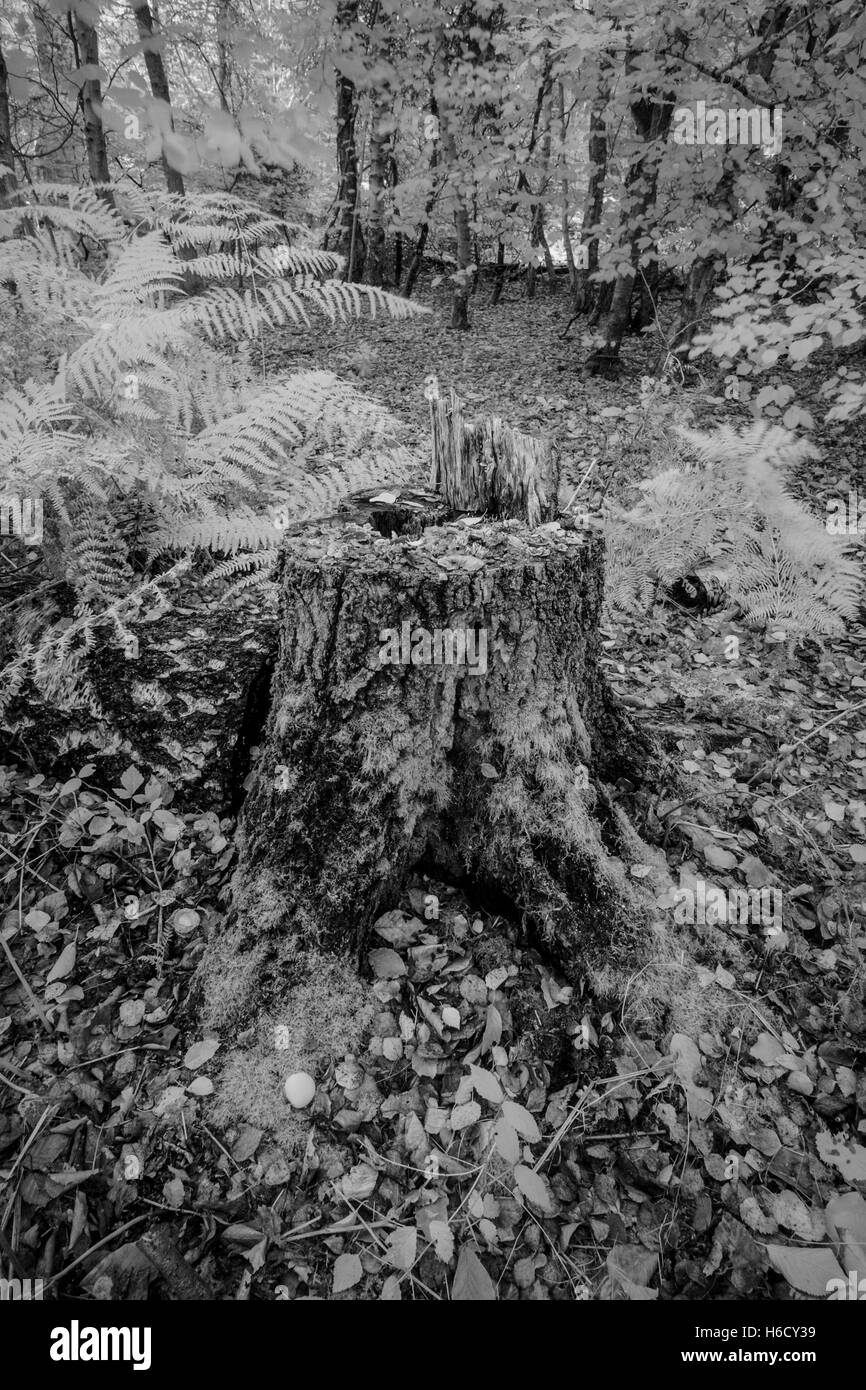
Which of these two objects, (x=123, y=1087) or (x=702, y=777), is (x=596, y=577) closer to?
(x=702, y=777)

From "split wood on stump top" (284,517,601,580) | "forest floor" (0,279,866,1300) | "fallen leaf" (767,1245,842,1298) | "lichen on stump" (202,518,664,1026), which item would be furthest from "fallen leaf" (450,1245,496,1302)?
"split wood on stump top" (284,517,601,580)

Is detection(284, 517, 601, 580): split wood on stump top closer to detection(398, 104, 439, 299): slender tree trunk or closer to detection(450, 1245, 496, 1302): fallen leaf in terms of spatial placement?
detection(450, 1245, 496, 1302): fallen leaf

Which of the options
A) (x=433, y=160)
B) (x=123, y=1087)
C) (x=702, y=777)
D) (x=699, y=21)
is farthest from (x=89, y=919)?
(x=433, y=160)

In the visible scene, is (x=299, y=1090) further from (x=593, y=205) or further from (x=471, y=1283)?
(x=593, y=205)

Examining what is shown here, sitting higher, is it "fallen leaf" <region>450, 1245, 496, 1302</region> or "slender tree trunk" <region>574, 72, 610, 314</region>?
"slender tree trunk" <region>574, 72, 610, 314</region>

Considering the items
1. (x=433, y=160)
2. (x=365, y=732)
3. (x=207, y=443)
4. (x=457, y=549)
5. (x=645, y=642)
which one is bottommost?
(x=365, y=732)

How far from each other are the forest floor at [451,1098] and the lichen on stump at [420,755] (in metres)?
0.18

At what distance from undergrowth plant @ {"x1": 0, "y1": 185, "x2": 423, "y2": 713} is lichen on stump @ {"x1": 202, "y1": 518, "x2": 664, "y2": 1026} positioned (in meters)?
0.80

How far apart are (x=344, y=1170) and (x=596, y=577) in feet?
6.36

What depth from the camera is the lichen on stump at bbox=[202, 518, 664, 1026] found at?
1958mm

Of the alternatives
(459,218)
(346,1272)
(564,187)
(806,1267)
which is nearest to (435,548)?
(346,1272)

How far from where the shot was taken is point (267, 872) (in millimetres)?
2078

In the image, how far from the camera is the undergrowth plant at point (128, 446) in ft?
8.07

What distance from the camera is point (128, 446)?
2598mm
